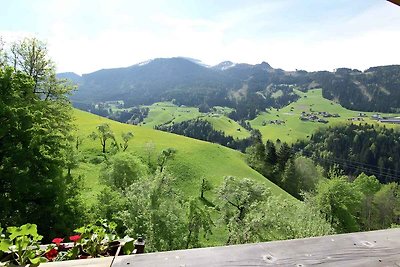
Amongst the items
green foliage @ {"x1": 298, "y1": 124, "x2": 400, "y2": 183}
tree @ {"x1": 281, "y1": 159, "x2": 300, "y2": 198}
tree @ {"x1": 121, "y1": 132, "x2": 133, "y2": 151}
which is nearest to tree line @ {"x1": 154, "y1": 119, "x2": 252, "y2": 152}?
green foliage @ {"x1": 298, "y1": 124, "x2": 400, "y2": 183}

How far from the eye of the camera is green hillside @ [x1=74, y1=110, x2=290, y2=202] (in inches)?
1970

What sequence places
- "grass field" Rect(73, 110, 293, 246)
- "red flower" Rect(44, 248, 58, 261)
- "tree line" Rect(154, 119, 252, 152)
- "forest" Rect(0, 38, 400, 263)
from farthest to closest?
"tree line" Rect(154, 119, 252, 152), "grass field" Rect(73, 110, 293, 246), "forest" Rect(0, 38, 400, 263), "red flower" Rect(44, 248, 58, 261)

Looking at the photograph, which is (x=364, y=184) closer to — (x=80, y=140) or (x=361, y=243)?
(x=80, y=140)

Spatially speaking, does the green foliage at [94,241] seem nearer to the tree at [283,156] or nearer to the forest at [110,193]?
the forest at [110,193]

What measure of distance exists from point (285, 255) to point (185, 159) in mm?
58195

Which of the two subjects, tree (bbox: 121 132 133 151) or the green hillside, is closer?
the green hillside

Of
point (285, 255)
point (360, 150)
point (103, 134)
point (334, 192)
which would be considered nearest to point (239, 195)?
point (334, 192)

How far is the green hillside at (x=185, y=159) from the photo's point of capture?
50044mm

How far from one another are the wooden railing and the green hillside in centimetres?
3903

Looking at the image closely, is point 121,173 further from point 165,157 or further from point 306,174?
point 306,174

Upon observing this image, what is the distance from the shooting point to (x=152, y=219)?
19.9m

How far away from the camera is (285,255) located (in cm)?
196

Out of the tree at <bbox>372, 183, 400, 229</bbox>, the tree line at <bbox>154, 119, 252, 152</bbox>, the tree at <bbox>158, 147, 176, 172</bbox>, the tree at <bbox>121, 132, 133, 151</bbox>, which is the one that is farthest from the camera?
the tree line at <bbox>154, 119, 252, 152</bbox>

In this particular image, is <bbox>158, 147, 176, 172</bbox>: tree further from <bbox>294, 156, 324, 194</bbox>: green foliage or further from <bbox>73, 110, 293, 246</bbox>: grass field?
<bbox>294, 156, 324, 194</bbox>: green foliage
